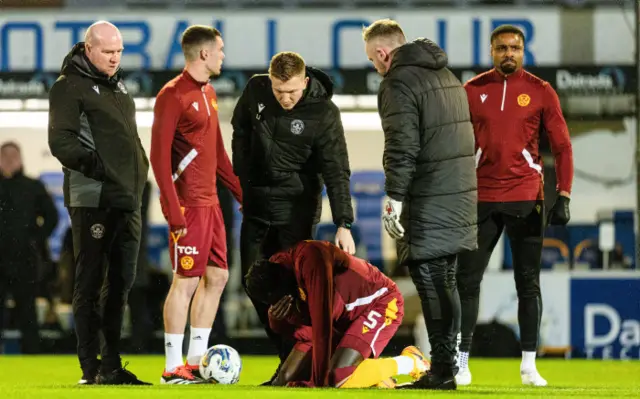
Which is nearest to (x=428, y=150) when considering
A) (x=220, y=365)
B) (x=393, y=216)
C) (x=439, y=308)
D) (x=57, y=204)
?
(x=393, y=216)

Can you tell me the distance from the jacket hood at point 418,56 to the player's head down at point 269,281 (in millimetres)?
1280

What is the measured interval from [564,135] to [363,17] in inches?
215

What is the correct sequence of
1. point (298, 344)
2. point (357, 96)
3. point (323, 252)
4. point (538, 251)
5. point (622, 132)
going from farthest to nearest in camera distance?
point (622, 132) < point (357, 96) < point (538, 251) < point (298, 344) < point (323, 252)

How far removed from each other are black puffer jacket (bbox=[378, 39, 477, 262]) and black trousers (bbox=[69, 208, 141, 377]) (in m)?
1.77

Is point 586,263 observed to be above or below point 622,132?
below

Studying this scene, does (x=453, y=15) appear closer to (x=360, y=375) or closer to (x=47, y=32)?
(x=47, y=32)

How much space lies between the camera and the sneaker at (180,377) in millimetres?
8766

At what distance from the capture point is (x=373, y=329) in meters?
8.29

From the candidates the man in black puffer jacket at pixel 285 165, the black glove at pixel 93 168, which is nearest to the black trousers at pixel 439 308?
the man in black puffer jacket at pixel 285 165

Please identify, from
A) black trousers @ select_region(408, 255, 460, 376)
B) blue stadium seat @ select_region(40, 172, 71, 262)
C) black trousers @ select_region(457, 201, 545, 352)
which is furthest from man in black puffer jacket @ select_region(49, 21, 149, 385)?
blue stadium seat @ select_region(40, 172, 71, 262)

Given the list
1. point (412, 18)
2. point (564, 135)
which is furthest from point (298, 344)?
point (412, 18)

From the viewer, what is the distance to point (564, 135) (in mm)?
9281

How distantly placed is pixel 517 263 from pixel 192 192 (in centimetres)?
212

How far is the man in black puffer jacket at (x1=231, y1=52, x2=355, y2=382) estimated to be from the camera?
877cm
